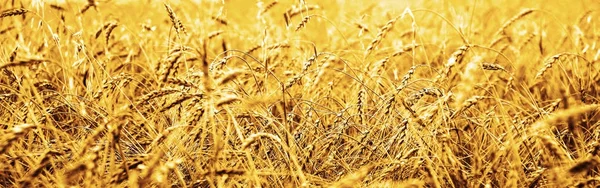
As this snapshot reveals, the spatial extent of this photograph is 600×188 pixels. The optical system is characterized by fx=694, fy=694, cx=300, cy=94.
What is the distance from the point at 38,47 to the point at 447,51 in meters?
2.07

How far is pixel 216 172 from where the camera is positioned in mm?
1370

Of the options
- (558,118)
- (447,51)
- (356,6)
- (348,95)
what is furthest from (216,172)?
(356,6)

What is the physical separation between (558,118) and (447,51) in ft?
8.63

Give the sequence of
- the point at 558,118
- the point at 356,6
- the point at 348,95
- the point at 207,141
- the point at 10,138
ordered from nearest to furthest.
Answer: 1. the point at 558,118
2. the point at 10,138
3. the point at 207,141
4. the point at 348,95
5. the point at 356,6

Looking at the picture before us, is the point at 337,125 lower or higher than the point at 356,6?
lower

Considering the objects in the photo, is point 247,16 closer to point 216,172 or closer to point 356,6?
→ point 356,6

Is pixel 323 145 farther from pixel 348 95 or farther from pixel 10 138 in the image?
pixel 10 138

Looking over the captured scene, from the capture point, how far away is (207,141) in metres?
2.21

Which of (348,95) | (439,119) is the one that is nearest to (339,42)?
(348,95)

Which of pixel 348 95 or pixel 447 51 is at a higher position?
pixel 447 51

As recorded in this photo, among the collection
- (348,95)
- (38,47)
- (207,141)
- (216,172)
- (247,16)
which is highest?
(247,16)

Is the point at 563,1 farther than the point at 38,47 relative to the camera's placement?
Yes

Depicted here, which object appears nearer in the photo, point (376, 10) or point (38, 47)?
point (38, 47)

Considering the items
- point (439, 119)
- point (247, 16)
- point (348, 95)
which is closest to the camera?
point (439, 119)
